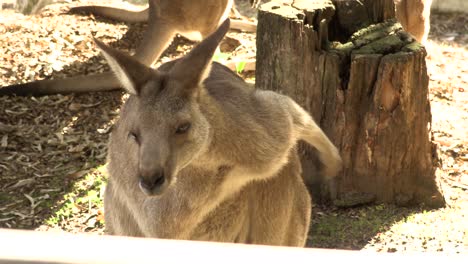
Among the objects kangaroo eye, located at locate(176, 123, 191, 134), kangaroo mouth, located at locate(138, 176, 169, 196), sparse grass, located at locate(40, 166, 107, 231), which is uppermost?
kangaroo eye, located at locate(176, 123, 191, 134)

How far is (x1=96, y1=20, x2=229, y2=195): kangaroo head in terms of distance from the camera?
229 cm

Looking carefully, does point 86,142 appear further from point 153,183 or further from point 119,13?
point 153,183

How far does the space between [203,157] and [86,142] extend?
232 centimetres

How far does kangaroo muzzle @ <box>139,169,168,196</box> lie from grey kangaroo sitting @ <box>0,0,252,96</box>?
9.57ft

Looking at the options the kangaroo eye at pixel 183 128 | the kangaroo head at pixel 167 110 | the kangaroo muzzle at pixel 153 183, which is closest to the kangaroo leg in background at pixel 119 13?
the kangaroo head at pixel 167 110

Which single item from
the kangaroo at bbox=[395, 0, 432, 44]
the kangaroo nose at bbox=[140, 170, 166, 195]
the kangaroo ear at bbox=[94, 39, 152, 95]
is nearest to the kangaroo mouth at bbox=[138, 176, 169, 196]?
the kangaroo nose at bbox=[140, 170, 166, 195]

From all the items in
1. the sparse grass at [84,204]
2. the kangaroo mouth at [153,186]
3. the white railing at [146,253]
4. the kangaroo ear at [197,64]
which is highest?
the white railing at [146,253]

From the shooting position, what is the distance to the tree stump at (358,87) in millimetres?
3684

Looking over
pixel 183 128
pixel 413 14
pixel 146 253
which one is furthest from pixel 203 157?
pixel 413 14

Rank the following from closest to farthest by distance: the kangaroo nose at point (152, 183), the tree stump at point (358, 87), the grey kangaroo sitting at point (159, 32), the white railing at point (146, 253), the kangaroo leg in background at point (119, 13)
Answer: the white railing at point (146, 253)
the kangaroo nose at point (152, 183)
the tree stump at point (358, 87)
the grey kangaroo sitting at point (159, 32)
the kangaroo leg in background at point (119, 13)

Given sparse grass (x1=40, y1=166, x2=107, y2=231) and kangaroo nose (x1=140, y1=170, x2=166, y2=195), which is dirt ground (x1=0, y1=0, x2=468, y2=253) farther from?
kangaroo nose (x1=140, y1=170, x2=166, y2=195)

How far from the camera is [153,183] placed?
2201mm

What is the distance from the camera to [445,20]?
7594mm

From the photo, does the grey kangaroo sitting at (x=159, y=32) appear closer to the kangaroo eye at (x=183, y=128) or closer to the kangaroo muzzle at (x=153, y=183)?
the kangaroo eye at (x=183, y=128)
